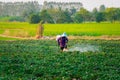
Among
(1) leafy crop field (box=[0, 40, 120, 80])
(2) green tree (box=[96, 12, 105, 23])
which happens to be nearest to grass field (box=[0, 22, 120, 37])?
(1) leafy crop field (box=[0, 40, 120, 80])

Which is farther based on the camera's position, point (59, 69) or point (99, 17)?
point (99, 17)

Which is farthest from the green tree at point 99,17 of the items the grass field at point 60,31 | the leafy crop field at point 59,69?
the leafy crop field at point 59,69

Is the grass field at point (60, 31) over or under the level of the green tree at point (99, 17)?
over

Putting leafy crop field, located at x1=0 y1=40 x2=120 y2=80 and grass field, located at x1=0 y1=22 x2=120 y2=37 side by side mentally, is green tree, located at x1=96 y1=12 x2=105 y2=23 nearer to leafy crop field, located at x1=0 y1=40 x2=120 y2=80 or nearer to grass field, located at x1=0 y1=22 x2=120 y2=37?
grass field, located at x1=0 y1=22 x2=120 y2=37

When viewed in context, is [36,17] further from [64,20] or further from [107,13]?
[107,13]

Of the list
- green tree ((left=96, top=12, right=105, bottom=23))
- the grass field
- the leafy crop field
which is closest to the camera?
the leafy crop field

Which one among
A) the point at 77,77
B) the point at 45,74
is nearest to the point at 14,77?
the point at 45,74

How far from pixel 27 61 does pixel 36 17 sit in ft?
271

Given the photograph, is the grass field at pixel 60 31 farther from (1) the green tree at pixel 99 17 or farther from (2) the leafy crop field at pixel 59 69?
(1) the green tree at pixel 99 17

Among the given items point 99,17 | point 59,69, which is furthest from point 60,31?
point 99,17

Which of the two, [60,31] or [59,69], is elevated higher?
[59,69]

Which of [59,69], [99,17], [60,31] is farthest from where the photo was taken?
[99,17]

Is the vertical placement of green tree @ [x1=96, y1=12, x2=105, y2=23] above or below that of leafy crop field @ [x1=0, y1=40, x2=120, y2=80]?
below

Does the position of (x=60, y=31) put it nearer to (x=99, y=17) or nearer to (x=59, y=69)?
(x=59, y=69)
